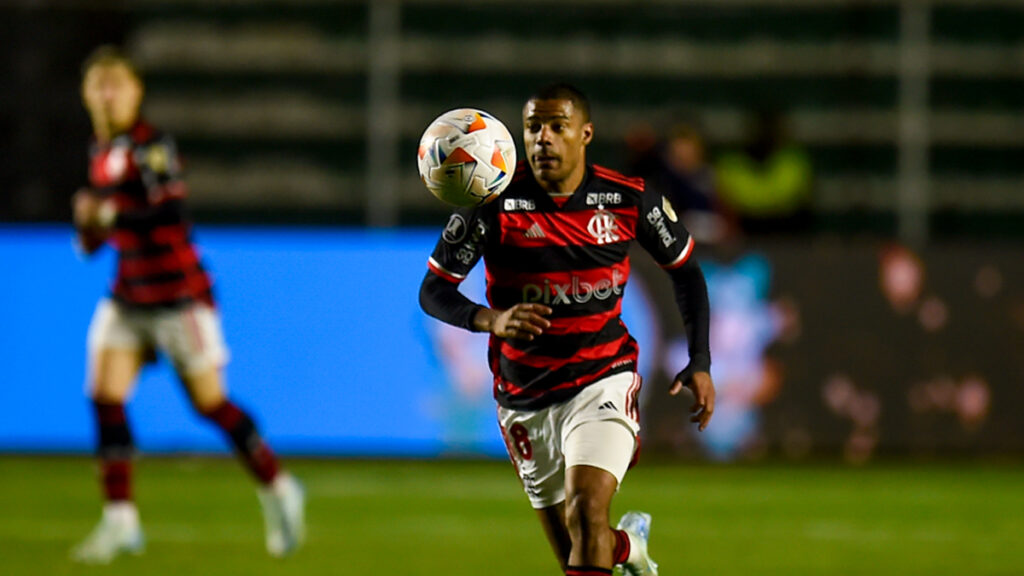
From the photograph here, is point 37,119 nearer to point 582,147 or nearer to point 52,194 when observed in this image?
point 52,194

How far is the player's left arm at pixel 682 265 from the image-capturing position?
6.33 metres

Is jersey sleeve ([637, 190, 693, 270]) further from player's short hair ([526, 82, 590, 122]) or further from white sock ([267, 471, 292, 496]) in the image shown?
white sock ([267, 471, 292, 496])

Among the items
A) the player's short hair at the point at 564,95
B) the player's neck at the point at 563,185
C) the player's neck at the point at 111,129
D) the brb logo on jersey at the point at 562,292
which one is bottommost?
the brb logo on jersey at the point at 562,292

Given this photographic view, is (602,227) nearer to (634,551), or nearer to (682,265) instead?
(682,265)

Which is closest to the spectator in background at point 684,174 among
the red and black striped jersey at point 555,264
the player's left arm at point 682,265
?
the player's left arm at point 682,265

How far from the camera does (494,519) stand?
1010 cm

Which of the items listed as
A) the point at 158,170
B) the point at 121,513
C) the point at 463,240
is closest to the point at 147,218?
the point at 158,170

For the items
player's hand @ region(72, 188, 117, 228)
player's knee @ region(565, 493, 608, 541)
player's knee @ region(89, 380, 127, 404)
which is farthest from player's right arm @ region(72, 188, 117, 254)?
player's knee @ region(565, 493, 608, 541)

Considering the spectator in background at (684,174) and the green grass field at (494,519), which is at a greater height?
the spectator in background at (684,174)

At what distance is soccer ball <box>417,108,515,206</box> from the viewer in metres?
6.05

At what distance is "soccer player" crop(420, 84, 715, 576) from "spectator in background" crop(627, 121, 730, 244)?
7190 mm

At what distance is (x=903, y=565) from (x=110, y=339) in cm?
366

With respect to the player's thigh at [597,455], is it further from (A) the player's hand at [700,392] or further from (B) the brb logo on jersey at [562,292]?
(B) the brb logo on jersey at [562,292]

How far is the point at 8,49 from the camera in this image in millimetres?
14039
